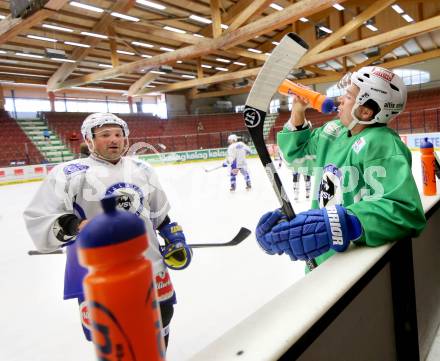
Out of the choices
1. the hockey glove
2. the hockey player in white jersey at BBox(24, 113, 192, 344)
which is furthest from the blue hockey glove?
the hockey glove

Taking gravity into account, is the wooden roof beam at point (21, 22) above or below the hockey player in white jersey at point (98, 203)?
above

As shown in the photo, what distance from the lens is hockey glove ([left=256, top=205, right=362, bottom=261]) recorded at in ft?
2.81

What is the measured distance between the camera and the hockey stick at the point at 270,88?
81cm

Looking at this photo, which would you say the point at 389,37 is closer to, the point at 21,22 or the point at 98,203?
the point at 21,22

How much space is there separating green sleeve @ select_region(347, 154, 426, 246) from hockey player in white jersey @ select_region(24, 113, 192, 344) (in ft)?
2.58

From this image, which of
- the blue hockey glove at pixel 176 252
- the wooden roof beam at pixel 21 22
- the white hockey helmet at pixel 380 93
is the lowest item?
the blue hockey glove at pixel 176 252

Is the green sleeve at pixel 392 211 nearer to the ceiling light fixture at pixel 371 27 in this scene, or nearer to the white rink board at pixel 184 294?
the white rink board at pixel 184 294

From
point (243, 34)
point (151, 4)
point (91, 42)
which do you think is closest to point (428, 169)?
point (243, 34)

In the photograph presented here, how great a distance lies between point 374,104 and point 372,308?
0.57m

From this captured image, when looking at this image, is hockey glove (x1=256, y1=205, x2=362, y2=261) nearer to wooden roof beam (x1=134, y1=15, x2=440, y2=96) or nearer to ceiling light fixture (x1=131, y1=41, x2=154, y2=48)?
wooden roof beam (x1=134, y1=15, x2=440, y2=96)

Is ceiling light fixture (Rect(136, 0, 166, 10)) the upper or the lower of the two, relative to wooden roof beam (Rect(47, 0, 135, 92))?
upper

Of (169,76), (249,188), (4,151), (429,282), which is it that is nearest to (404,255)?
(429,282)

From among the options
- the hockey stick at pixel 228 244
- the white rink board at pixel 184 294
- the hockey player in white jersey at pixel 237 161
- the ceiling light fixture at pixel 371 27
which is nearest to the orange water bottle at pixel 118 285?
the white rink board at pixel 184 294

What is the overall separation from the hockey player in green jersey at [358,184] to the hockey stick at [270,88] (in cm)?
8
